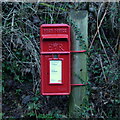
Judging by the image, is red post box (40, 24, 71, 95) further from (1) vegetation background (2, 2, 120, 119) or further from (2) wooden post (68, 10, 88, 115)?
(1) vegetation background (2, 2, 120, 119)

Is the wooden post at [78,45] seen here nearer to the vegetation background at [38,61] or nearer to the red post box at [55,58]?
the red post box at [55,58]

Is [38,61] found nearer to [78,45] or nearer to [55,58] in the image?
[55,58]

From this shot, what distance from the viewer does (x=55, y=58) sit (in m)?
3.03

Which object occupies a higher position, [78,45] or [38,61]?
[78,45]

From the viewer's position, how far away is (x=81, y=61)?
3.06m

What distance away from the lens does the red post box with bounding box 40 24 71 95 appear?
2988 mm

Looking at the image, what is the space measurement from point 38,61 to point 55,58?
98 cm

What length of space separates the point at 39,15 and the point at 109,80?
175 cm

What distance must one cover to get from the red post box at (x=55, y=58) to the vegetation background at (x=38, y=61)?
91 cm

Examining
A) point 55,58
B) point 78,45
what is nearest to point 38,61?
point 55,58

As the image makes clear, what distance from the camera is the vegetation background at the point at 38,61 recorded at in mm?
4082

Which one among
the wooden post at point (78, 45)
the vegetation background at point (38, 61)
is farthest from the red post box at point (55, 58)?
the vegetation background at point (38, 61)

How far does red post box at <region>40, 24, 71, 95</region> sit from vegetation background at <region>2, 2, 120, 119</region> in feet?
2.98

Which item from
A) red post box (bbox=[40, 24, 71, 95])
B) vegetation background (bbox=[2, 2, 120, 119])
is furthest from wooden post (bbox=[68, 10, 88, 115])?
vegetation background (bbox=[2, 2, 120, 119])
